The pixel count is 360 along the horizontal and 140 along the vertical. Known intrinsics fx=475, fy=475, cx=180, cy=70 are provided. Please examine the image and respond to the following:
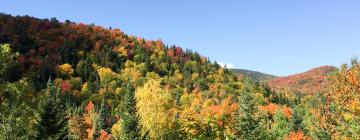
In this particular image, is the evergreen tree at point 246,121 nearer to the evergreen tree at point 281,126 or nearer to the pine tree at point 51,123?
the pine tree at point 51,123

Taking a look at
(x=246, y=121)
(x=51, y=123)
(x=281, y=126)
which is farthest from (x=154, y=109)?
(x=281, y=126)

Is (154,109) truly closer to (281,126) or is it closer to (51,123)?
(51,123)

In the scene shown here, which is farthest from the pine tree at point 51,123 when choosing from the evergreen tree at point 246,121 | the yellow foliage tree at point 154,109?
the evergreen tree at point 246,121

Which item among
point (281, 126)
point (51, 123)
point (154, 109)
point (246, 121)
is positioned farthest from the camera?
point (281, 126)

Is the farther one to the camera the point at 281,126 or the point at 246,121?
the point at 281,126

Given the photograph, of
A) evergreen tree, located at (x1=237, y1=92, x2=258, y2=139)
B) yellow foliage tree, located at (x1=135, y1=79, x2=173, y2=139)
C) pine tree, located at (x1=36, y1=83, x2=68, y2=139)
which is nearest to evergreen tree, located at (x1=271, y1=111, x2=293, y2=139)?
evergreen tree, located at (x1=237, y1=92, x2=258, y2=139)

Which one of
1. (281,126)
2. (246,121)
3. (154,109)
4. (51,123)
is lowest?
(281,126)

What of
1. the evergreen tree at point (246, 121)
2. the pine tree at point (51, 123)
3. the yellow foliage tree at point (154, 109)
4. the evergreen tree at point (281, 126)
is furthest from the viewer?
the evergreen tree at point (281, 126)

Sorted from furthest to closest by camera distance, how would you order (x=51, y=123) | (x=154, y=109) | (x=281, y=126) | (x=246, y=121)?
(x=281, y=126), (x=246, y=121), (x=154, y=109), (x=51, y=123)

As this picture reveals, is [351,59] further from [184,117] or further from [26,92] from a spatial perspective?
[184,117]

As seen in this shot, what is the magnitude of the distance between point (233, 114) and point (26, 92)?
43.2 m

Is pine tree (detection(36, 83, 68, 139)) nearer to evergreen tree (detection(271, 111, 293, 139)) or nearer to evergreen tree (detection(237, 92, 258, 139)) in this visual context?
evergreen tree (detection(237, 92, 258, 139))

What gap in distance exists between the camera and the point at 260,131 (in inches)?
2461

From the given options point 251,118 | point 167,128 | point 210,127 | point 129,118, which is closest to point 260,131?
point 251,118
